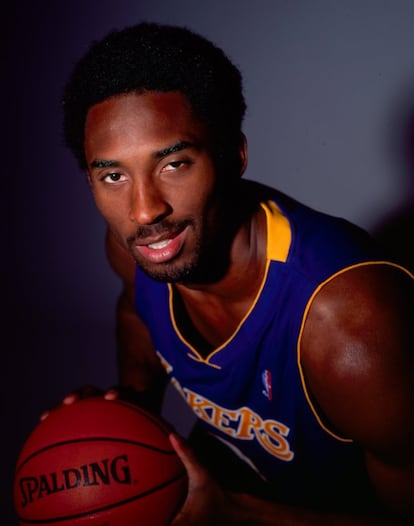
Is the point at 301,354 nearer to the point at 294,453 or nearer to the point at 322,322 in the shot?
the point at 322,322

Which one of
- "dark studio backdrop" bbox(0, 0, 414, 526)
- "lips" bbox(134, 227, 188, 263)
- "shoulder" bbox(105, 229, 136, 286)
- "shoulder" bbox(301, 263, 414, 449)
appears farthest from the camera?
"dark studio backdrop" bbox(0, 0, 414, 526)

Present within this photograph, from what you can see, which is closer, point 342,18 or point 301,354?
point 301,354

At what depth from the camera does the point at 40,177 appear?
243 centimetres

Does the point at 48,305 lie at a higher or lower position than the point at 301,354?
lower

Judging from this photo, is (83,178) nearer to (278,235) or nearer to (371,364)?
(278,235)

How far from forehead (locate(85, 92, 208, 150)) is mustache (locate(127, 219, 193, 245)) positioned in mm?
156

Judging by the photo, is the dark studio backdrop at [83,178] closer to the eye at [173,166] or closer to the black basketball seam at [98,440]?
the black basketball seam at [98,440]

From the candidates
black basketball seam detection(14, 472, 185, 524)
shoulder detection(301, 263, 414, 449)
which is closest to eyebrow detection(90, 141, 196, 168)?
shoulder detection(301, 263, 414, 449)

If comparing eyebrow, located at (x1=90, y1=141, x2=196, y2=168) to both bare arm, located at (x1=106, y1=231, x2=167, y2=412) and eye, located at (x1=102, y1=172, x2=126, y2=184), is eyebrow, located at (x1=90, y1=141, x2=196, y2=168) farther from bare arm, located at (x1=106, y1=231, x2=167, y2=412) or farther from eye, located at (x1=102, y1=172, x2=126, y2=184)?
bare arm, located at (x1=106, y1=231, x2=167, y2=412)

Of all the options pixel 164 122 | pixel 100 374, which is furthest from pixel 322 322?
pixel 100 374

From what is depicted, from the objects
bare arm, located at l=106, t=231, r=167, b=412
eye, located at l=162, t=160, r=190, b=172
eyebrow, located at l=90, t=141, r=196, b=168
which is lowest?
bare arm, located at l=106, t=231, r=167, b=412

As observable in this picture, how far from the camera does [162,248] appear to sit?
3.26 ft

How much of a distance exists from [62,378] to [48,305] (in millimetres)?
461

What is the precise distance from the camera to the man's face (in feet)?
2.96
